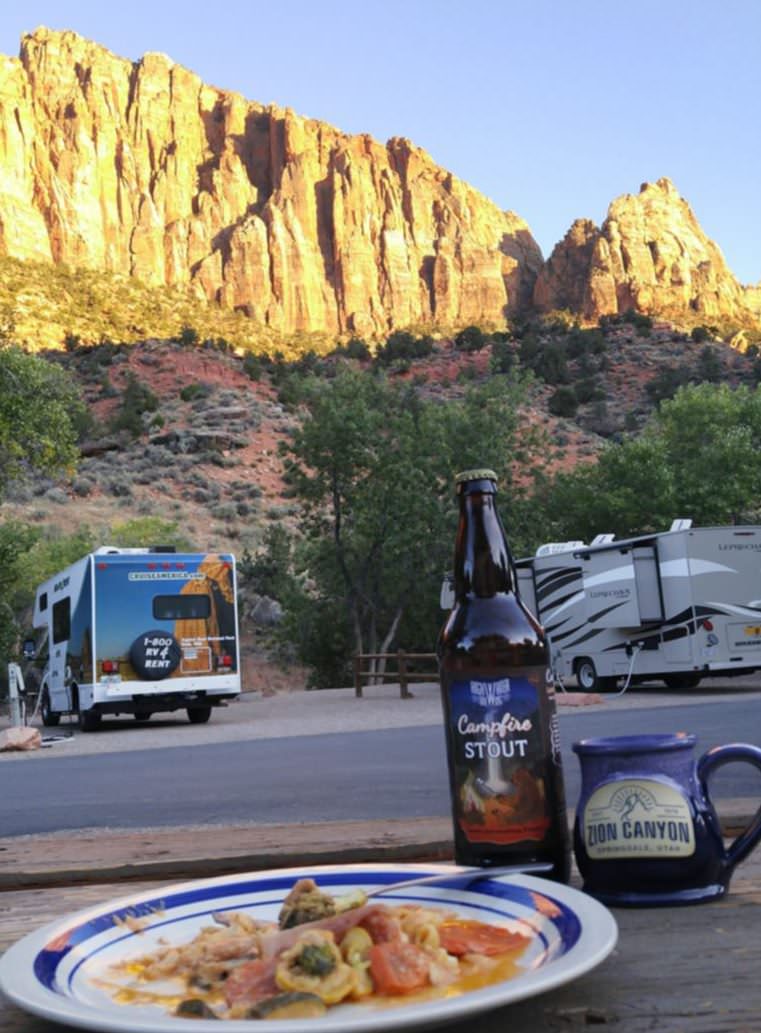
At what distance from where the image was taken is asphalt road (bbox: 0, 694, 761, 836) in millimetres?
6293

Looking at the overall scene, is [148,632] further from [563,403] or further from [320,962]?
[563,403]

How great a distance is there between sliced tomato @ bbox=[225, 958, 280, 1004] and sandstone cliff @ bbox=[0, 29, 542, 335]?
311 ft

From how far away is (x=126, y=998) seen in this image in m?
0.92

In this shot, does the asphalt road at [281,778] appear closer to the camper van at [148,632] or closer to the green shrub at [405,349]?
the camper van at [148,632]

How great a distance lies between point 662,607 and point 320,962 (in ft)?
56.9

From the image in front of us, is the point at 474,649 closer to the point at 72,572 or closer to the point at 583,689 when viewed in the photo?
the point at 72,572

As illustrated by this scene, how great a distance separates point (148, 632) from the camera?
1639 cm

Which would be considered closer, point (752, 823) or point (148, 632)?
point (752, 823)

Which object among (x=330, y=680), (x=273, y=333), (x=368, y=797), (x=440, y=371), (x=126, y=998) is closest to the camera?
(x=126, y=998)

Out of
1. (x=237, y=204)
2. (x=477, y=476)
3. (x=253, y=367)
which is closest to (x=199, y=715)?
(x=477, y=476)

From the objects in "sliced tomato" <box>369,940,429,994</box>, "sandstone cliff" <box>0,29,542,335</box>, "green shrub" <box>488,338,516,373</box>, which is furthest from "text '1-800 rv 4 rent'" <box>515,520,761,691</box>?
"sandstone cliff" <box>0,29,542,335</box>

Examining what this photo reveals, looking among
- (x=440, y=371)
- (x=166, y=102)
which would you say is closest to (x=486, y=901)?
(x=440, y=371)

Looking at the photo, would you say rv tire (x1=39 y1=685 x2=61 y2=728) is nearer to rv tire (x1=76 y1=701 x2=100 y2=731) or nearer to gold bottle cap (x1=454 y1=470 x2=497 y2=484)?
rv tire (x1=76 y1=701 x2=100 y2=731)

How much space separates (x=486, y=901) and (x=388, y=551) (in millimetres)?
23985
